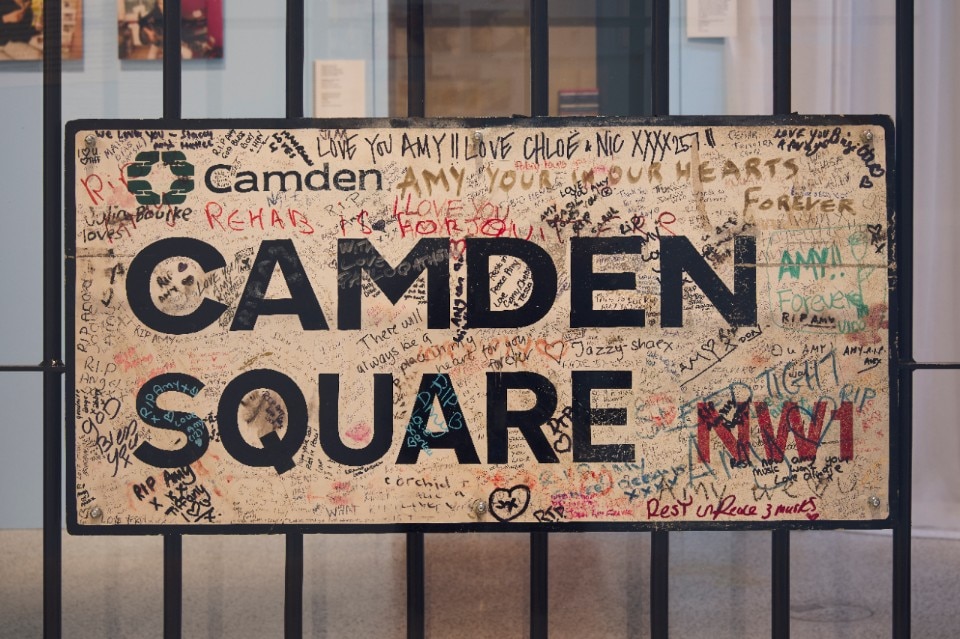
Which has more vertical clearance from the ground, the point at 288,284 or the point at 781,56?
the point at 781,56

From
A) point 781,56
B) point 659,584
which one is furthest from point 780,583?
point 781,56

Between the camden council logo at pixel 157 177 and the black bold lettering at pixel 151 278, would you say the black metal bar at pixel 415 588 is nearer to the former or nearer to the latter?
the black bold lettering at pixel 151 278

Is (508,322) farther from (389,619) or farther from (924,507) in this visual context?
(924,507)

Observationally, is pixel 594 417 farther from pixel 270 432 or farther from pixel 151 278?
pixel 151 278

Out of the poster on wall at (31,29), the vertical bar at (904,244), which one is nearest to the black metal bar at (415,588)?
the vertical bar at (904,244)

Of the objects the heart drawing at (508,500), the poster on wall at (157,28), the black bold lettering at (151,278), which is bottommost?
the heart drawing at (508,500)

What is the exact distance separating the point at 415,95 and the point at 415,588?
149cm

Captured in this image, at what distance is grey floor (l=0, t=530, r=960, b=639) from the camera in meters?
2.74

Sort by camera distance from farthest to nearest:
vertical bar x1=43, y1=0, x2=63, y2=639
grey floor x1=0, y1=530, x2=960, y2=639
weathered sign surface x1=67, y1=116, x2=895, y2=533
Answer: grey floor x1=0, y1=530, x2=960, y2=639
vertical bar x1=43, y1=0, x2=63, y2=639
weathered sign surface x1=67, y1=116, x2=895, y2=533

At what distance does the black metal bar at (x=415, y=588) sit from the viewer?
2.62 meters

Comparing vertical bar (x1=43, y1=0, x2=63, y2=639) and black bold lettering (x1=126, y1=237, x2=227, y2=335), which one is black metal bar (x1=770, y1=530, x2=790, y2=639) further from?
vertical bar (x1=43, y1=0, x2=63, y2=639)

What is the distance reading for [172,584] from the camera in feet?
8.65

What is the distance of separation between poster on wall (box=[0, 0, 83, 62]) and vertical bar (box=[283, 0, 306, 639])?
660mm

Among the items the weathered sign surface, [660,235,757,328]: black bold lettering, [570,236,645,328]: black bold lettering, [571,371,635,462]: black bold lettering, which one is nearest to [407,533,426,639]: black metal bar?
the weathered sign surface
